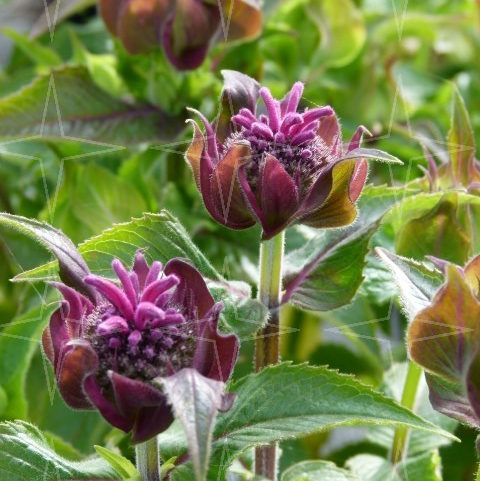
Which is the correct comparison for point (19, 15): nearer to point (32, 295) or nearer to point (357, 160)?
point (32, 295)

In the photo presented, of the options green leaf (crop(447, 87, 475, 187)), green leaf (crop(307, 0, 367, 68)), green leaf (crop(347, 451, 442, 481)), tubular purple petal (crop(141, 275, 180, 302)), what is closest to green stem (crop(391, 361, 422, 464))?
green leaf (crop(347, 451, 442, 481))

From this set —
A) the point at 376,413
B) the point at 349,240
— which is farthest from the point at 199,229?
the point at 376,413

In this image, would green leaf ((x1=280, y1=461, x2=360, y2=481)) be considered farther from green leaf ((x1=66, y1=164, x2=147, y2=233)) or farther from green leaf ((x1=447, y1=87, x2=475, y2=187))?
green leaf ((x1=66, y1=164, x2=147, y2=233))

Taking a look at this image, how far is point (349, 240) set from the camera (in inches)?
19.6

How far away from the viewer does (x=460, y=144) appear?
0.54 m

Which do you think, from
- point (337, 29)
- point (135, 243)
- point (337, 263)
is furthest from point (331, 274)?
point (337, 29)

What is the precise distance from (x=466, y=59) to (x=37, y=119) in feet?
1.96

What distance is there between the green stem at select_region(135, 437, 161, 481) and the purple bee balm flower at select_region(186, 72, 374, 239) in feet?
0.35

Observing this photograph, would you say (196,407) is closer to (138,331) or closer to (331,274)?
(138,331)

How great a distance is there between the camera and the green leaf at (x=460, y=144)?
539 mm

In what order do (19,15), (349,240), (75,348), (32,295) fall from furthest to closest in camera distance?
(19,15) → (32,295) → (349,240) → (75,348)

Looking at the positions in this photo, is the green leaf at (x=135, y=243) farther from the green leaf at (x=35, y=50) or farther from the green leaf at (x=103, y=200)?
the green leaf at (x=35, y=50)

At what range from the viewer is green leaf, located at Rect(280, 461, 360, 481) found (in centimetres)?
47

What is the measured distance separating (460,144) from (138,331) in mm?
256
